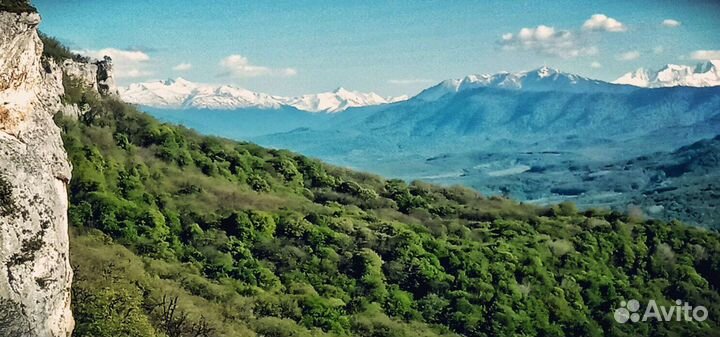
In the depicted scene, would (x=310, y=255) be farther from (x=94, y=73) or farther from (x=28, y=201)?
(x=28, y=201)

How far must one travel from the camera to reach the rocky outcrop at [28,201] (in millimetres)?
13617

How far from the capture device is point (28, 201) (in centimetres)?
1419

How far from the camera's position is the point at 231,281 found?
1061 inches

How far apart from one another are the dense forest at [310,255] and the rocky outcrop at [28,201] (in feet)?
9.96

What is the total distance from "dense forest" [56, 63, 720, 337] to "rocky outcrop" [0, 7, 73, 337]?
9.96 ft

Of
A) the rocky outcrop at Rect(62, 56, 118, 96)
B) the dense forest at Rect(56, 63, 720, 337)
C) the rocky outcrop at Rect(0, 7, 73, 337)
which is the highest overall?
the rocky outcrop at Rect(62, 56, 118, 96)

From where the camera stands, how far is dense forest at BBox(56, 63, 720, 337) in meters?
23.4

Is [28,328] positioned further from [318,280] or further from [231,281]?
[318,280]

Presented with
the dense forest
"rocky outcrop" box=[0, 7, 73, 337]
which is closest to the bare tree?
the dense forest

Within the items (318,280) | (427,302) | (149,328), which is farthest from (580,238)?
(149,328)

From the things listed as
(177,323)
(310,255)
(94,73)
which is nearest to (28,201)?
(177,323)

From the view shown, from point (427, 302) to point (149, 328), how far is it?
13.4 m

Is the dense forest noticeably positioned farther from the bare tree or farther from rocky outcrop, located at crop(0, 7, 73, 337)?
rocky outcrop, located at crop(0, 7, 73, 337)

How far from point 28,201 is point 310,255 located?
658 inches
